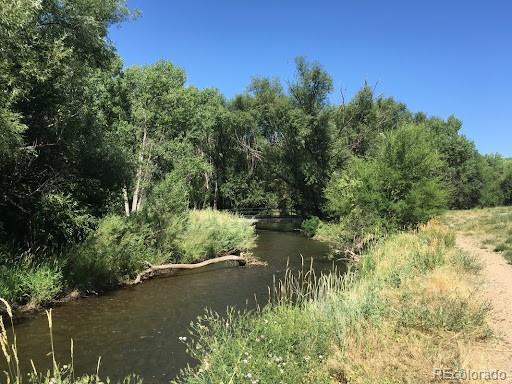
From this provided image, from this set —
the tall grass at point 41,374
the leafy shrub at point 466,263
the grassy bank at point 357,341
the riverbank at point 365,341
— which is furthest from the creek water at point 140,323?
the leafy shrub at point 466,263

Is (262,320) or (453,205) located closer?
(262,320)

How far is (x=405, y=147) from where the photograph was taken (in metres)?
24.8

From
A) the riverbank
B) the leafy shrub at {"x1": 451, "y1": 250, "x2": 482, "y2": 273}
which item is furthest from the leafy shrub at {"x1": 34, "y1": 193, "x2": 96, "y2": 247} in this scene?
the leafy shrub at {"x1": 451, "y1": 250, "x2": 482, "y2": 273}

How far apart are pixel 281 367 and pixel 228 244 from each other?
1689 cm

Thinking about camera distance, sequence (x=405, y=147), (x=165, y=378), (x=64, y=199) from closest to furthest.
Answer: (x=165, y=378)
(x=64, y=199)
(x=405, y=147)

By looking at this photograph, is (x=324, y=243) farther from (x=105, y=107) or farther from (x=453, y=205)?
(x=453, y=205)

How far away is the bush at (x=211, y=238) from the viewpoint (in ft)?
66.2

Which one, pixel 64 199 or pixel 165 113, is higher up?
A: pixel 165 113

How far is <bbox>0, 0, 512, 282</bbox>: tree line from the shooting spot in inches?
531

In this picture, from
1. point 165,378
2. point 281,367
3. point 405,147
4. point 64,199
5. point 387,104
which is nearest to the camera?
point 281,367

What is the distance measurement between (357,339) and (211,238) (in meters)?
15.4

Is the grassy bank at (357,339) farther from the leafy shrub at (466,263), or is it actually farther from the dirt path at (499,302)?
the leafy shrub at (466,263)

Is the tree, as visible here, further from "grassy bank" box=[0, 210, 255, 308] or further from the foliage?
the foliage

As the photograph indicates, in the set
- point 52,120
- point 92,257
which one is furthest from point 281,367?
point 52,120
